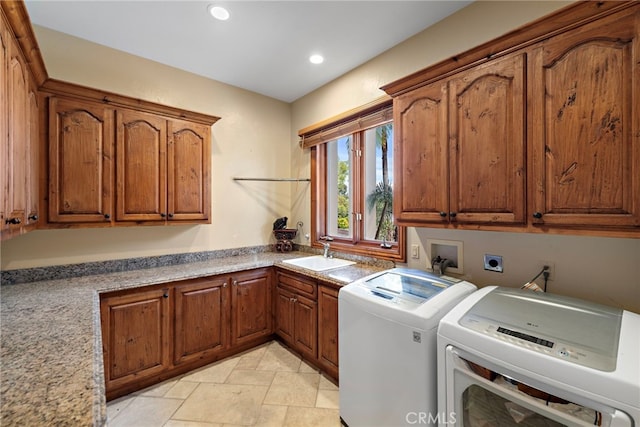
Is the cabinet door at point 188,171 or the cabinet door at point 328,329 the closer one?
the cabinet door at point 328,329

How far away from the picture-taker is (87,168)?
6.49ft

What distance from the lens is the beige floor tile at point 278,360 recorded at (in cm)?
237

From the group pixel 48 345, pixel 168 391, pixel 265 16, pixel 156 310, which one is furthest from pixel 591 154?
pixel 168 391

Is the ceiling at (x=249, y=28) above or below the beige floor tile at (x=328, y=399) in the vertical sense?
above

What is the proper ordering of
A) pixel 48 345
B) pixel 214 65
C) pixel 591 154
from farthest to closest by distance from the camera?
pixel 214 65, pixel 591 154, pixel 48 345

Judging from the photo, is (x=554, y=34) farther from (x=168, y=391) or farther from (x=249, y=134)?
(x=168, y=391)

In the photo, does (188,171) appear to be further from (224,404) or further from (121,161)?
(224,404)

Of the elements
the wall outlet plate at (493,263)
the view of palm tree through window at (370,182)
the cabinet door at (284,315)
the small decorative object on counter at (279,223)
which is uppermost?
the view of palm tree through window at (370,182)

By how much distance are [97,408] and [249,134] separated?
285 cm

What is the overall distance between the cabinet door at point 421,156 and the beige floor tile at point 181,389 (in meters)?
2.06

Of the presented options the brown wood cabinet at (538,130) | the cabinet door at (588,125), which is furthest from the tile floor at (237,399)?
Result: the cabinet door at (588,125)

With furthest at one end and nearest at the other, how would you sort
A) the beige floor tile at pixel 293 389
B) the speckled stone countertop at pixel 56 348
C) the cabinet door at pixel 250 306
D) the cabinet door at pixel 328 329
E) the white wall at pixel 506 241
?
the cabinet door at pixel 250 306 < the cabinet door at pixel 328 329 < the beige floor tile at pixel 293 389 < the white wall at pixel 506 241 < the speckled stone countertop at pixel 56 348

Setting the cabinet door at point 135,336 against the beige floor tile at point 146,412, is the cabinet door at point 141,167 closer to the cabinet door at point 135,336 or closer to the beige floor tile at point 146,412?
the cabinet door at point 135,336

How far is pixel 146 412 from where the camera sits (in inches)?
73.2
